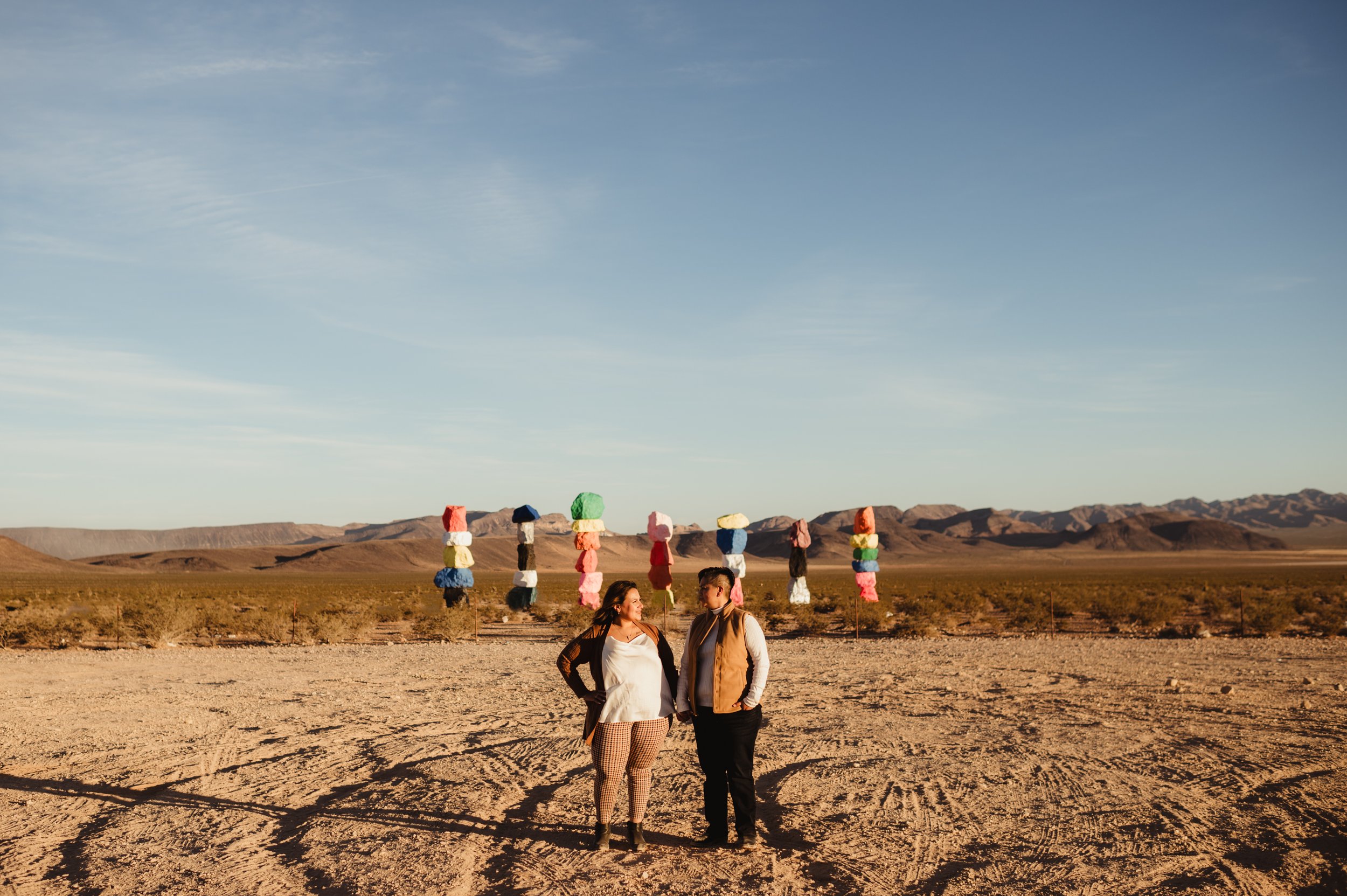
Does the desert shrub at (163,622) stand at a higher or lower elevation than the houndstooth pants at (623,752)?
lower

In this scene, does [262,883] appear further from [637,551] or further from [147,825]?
[637,551]

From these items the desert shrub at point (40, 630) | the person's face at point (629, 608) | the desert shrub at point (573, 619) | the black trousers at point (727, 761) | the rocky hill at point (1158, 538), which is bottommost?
the rocky hill at point (1158, 538)

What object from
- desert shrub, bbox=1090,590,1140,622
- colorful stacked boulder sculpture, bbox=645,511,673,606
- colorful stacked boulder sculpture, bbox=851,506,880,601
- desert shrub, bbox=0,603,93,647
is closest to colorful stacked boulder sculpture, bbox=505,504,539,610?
colorful stacked boulder sculpture, bbox=645,511,673,606

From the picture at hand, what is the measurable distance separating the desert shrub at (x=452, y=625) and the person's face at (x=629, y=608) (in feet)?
61.4

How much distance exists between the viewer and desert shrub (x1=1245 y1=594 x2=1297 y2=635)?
23969 mm

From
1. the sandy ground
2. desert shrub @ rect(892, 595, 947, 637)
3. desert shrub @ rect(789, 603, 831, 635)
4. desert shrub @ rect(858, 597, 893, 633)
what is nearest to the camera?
the sandy ground

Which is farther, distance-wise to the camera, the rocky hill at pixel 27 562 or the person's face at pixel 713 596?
the rocky hill at pixel 27 562

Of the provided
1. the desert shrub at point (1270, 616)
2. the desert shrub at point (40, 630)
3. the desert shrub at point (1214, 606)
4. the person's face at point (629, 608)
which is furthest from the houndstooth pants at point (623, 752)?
the desert shrub at point (1214, 606)

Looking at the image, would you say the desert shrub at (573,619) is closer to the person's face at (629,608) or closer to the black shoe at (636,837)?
the black shoe at (636,837)

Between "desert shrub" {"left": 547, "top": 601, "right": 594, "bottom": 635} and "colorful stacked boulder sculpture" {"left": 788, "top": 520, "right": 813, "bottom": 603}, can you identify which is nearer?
"colorful stacked boulder sculpture" {"left": 788, "top": 520, "right": 813, "bottom": 603}

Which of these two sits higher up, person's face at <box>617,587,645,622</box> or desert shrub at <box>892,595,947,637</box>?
person's face at <box>617,587,645,622</box>

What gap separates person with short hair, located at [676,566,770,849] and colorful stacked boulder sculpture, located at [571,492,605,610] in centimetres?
1547

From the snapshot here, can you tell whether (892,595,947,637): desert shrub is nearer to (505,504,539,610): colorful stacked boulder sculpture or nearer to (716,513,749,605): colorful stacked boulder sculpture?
(716,513,749,605): colorful stacked boulder sculpture

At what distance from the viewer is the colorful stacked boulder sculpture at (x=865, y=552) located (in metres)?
23.4
